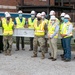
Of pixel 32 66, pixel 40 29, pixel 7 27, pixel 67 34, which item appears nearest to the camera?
pixel 32 66

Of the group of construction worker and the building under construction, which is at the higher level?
the building under construction

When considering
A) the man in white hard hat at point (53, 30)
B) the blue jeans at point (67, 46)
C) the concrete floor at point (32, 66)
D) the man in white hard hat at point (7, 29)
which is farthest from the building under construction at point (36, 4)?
the blue jeans at point (67, 46)

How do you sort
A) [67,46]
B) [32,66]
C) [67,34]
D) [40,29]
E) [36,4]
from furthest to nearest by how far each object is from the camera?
[36,4]
[40,29]
[67,46]
[67,34]
[32,66]

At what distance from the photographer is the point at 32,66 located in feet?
41.9

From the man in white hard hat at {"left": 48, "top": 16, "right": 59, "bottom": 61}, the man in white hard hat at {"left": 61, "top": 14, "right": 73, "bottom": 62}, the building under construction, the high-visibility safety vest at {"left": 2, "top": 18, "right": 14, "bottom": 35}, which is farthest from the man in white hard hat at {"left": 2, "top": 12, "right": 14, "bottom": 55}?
the building under construction

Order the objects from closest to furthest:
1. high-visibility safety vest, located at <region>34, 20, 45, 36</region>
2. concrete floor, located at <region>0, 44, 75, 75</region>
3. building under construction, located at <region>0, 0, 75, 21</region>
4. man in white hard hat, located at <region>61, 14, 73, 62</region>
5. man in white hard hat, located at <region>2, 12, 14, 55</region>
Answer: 1. concrete floor, located at <region>0, 44, 75, 75</region>
2. man in white hard hat, located at <region>61, 14, 73, 62</region>
3. high-visibility safety vest, located at <region>34, 20, 45, 36</region>
4. man in white hard hat, located at <region>2, 12, 14, 55</region>
5. building under construction, located at <region>0, 0, 75, 21</region>

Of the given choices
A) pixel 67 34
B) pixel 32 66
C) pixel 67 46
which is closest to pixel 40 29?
pixel 67 34

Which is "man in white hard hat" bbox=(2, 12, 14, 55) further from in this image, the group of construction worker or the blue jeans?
the blue jeans

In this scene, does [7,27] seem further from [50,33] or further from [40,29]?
[50,33]

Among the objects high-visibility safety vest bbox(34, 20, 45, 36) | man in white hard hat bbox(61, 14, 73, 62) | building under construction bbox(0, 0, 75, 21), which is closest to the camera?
man in white hard hat bbox(61, 14, 73, 62)

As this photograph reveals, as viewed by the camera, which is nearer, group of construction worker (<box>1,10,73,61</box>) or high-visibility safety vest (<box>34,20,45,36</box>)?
group of construction worker (<box>1,10,73,61</box>)

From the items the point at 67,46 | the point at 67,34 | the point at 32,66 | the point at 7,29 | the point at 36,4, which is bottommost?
the point at 32,66

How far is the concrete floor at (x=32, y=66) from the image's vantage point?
1177 cm

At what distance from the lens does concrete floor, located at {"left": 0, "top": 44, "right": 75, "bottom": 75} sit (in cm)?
1177
